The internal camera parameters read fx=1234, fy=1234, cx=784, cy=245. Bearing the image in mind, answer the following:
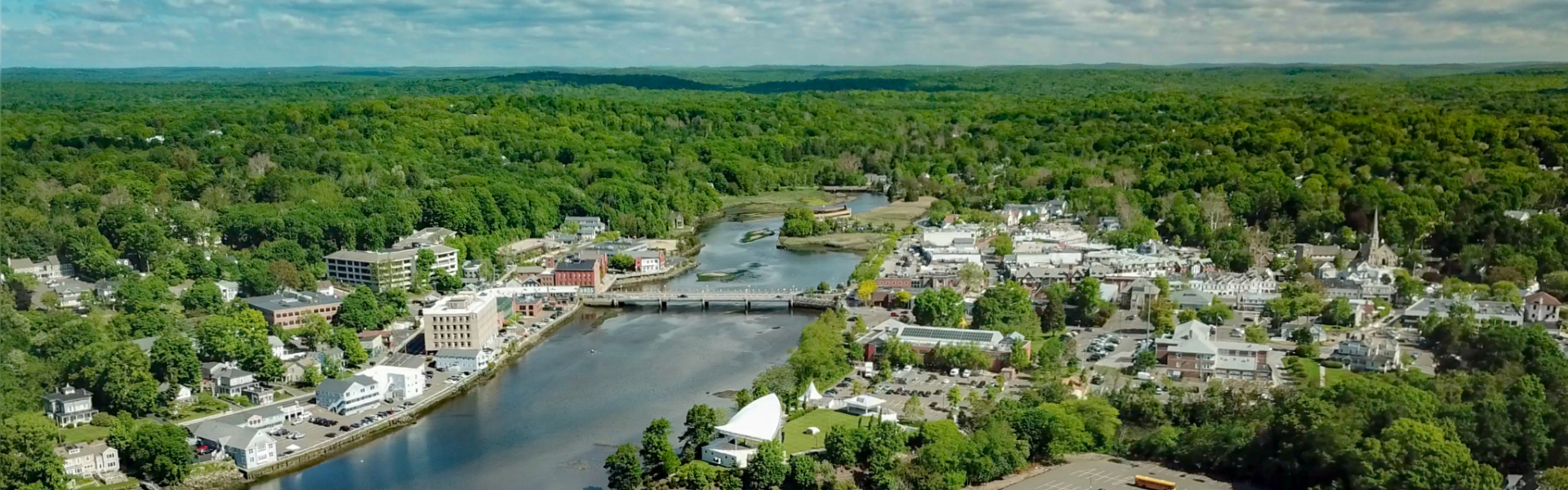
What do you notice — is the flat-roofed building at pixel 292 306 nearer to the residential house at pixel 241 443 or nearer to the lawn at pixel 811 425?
the residential house at pixel 241 443

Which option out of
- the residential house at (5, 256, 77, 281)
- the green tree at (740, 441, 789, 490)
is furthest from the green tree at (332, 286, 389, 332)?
the green tree at (740, 441, 789, 490)

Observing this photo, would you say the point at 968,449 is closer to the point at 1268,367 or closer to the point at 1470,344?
the point at 1268,367

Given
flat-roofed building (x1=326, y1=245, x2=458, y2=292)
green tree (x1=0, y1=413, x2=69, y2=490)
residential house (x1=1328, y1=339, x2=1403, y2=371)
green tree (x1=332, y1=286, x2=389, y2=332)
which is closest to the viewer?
green tree (x1=0, y1=413, x2=69, y2=490)

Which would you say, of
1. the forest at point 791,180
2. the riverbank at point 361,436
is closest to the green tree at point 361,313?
the forest at point 791,180

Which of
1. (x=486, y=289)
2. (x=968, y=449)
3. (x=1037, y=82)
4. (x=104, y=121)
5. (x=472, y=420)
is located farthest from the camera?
(x=1037, y=82)

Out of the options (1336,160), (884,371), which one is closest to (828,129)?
(1336,160)

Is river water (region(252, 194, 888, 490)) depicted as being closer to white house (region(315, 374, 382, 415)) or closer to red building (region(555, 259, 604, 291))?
white house (region(315, 374, 382, 415))
